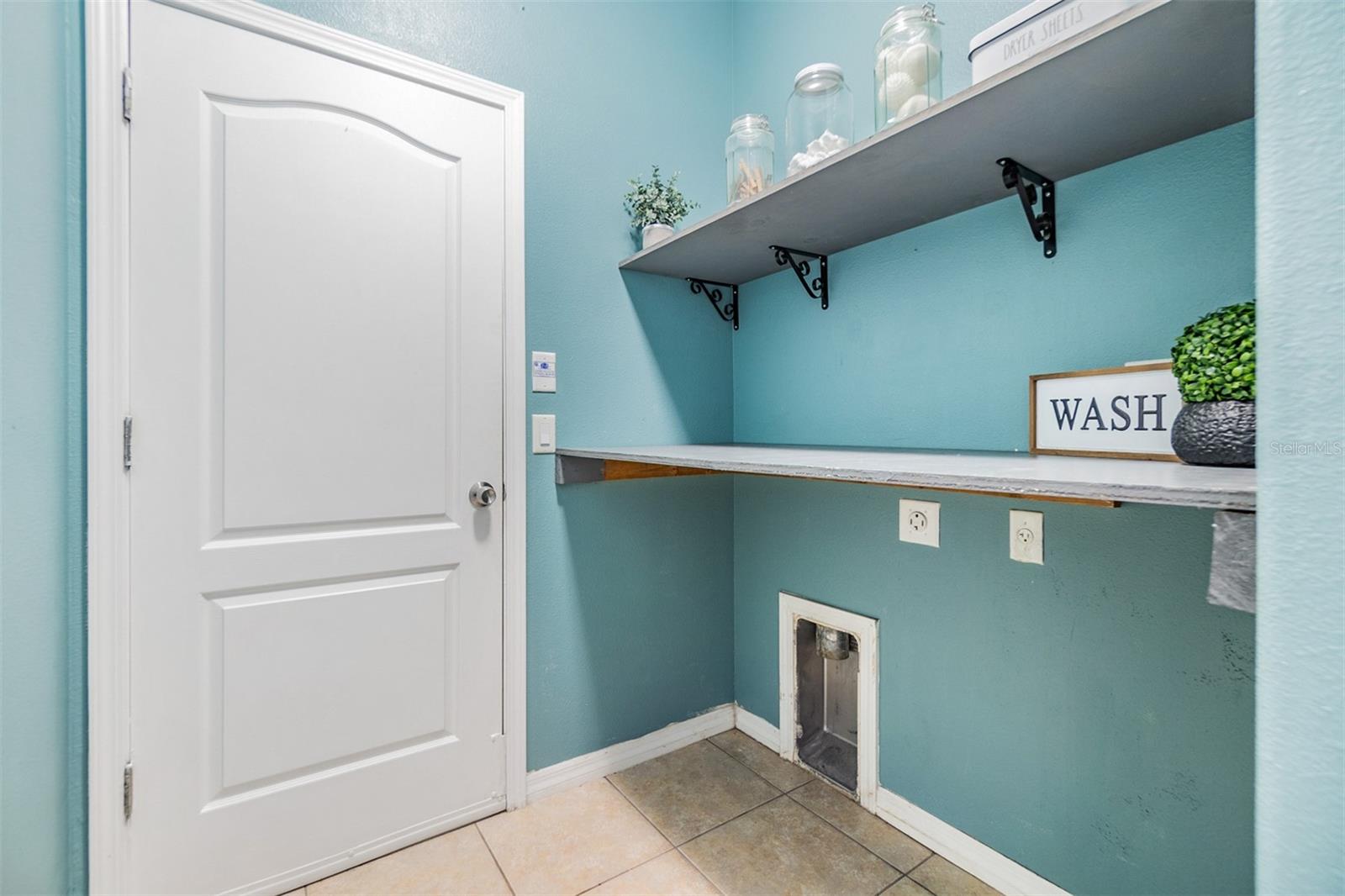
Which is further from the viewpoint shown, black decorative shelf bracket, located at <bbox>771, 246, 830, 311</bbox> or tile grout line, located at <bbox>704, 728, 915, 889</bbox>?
black decorative shelf bracket, located at <bbox>771, 246, 830, 311</bbox>

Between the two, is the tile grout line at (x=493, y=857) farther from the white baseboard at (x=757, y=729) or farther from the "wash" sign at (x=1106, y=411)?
the "wash" sign at (x=1106, y=411)

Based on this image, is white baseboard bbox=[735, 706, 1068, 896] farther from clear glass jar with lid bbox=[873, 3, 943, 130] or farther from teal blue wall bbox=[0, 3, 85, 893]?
teal blue wall bbox=[0, 3, 85, 893]

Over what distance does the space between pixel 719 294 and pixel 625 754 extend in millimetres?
1573

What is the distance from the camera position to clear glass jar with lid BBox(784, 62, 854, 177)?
1473 mm

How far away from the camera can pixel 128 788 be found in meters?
1.26

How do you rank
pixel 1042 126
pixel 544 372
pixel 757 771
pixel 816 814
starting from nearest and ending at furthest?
pixel 1042 126
pixel 816 814
pixel 544 372
pixel 757 771

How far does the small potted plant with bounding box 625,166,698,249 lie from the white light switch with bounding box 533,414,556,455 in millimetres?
608

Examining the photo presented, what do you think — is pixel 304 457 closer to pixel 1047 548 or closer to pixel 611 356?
pixel 611 356

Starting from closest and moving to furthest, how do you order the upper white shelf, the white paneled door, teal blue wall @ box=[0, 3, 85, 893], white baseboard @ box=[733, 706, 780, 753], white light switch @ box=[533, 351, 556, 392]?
the upper white shelf, teal blue wall @ box=[0, 3, 85, 893], the white paneled door, white light switch @ box=[533, 351, 556, 392], white baseboard @ box=[733, 706, 780, 753]

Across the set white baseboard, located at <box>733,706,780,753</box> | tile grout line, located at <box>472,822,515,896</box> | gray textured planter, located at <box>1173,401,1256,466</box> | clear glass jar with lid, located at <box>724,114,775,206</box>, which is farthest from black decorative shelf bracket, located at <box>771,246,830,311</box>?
tile grout line, located at <box>472,822,515,896</box>

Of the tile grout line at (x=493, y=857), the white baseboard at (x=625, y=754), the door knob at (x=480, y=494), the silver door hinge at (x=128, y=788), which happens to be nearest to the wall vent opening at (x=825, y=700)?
the white baseboard at (x=625, y=754)

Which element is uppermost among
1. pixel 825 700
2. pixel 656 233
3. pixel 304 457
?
pixel 656 233
